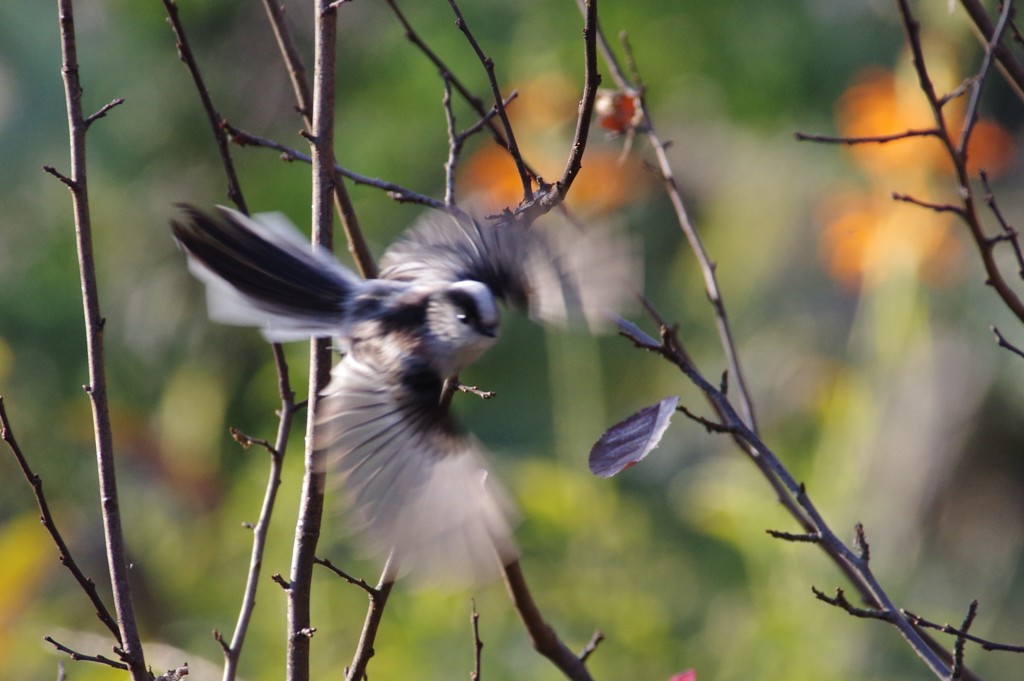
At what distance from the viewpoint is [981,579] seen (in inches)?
192

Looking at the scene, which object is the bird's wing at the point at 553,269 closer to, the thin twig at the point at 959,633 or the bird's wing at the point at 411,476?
the bird's wing at the point at 411,476

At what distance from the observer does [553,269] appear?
43.4 inches

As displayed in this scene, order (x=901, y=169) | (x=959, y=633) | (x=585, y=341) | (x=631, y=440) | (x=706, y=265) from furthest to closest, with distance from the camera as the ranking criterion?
(x=585, y=341), (x=901, y=169), (x=706, y=265), (x=631, y=440), (x=959, y=633)

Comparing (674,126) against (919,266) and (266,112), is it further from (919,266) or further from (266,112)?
(919,266)

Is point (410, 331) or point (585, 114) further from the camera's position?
point (410, 331)

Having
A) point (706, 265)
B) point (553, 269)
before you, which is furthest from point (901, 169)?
point (553, 269)

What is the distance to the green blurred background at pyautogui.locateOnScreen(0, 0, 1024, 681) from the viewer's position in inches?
120

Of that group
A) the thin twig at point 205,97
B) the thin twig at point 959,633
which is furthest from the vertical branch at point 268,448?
the thin twig at point 959,633

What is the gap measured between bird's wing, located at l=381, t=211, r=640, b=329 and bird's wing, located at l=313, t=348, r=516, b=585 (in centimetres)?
14

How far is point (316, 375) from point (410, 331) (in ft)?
0.36

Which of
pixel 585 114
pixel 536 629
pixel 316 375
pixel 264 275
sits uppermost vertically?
pixel 585 114

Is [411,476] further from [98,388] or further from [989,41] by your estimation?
[989,41]

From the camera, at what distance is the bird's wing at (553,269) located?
3.57 ft

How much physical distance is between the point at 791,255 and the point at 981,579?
1.79 m
